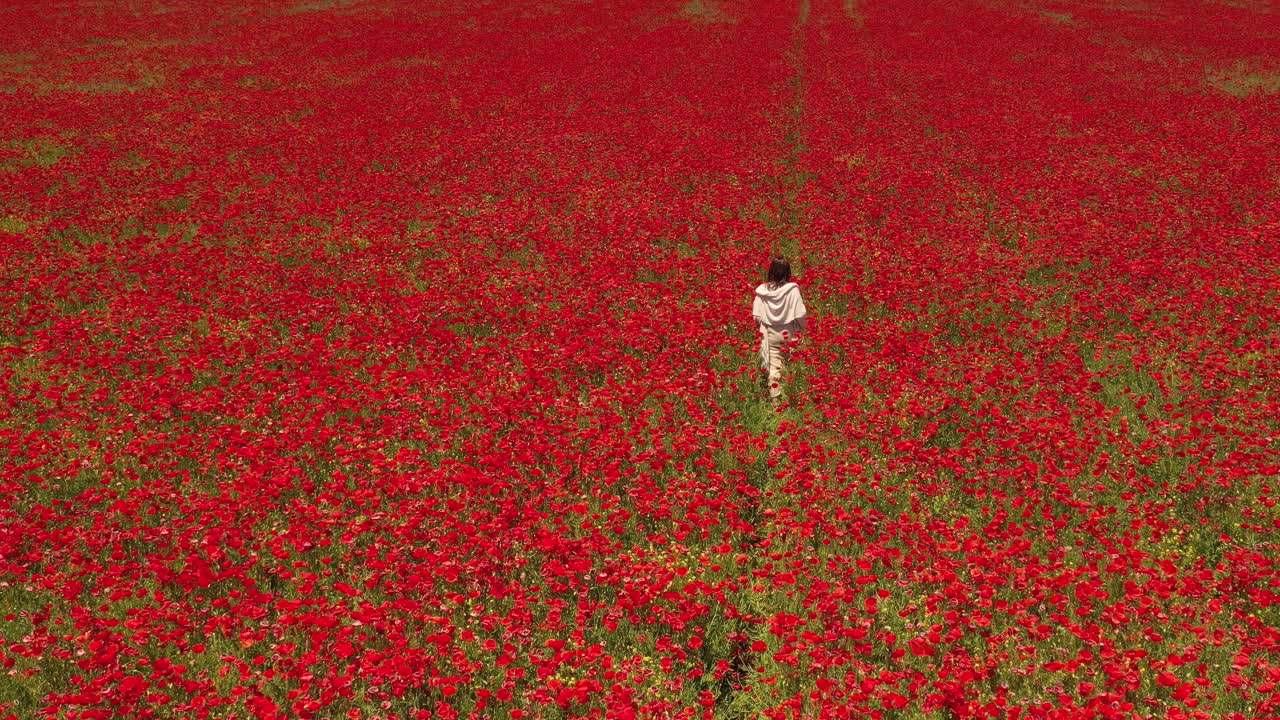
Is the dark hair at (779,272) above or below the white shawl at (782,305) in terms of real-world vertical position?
above

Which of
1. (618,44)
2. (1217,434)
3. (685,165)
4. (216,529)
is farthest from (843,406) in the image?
(618,44)

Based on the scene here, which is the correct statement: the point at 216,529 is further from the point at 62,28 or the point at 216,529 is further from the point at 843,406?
the point at 62,28

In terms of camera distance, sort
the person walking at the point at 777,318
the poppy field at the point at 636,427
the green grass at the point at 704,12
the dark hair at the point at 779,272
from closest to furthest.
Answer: the poppy field at the point at 636,427 → the dark hair at the point at 779,272 → the person walking at the point at 777,318 → the green grass at the point at 704,12

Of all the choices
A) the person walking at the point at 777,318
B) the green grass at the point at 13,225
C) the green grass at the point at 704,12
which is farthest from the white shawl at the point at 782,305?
the green grass at the point at 704,12

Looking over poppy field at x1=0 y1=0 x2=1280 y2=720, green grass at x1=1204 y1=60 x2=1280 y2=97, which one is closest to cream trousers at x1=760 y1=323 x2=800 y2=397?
poppy field at x1=0 y1=0 x2=1280 y2=720

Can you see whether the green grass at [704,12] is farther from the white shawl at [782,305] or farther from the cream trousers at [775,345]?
the cream trousers at [775,345]

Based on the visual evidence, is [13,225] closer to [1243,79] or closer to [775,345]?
[775,345]

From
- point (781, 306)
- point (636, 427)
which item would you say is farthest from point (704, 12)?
point (636, 427)
